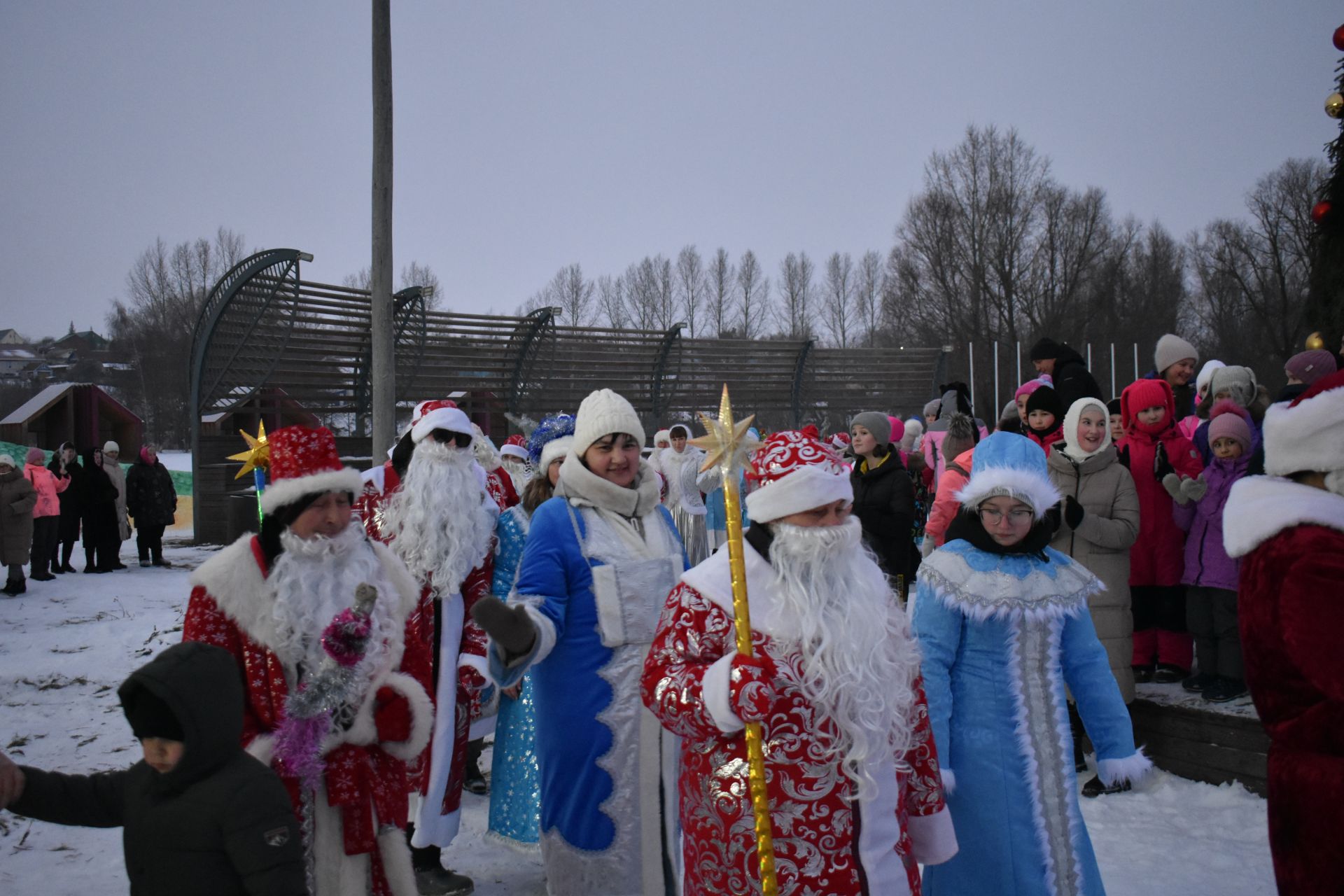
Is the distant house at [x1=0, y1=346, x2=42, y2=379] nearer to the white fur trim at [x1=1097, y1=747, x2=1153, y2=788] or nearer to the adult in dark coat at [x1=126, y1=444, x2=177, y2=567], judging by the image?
the adult in dark coat at [x1=126, y1=444, x2=177, y2=567]

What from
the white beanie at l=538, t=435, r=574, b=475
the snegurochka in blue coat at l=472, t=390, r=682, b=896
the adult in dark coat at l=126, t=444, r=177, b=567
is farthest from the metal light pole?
the adult in dark coat at l=126, t=444, r=177, b=567

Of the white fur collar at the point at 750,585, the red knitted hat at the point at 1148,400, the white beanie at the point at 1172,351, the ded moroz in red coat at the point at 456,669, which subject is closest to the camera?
the white fur collar at the point at 750,585

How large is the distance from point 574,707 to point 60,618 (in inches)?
352

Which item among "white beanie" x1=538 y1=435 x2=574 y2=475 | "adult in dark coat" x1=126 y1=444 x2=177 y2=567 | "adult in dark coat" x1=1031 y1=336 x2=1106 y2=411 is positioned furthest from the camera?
"adult in dark coat" x1=126 y1=444 x2=177 y2=567

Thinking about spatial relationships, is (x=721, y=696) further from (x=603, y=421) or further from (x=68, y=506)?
(x=68, y=506)

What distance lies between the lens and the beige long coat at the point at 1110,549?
16.0 ft

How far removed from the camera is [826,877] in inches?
88.0

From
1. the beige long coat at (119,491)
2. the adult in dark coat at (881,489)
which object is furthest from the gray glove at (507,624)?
the beige long coat at (119,491)

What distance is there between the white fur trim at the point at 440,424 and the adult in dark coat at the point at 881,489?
13.1 feet

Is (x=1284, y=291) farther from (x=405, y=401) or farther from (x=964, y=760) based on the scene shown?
(x=964, y=760)

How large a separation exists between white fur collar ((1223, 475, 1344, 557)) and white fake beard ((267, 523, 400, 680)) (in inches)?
94.8

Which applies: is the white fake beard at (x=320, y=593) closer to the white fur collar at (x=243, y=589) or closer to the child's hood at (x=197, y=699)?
the white fur collar at (x=243, y=589)

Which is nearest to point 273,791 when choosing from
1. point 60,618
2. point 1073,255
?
point 60,618

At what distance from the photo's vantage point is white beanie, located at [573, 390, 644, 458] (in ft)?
11.9
